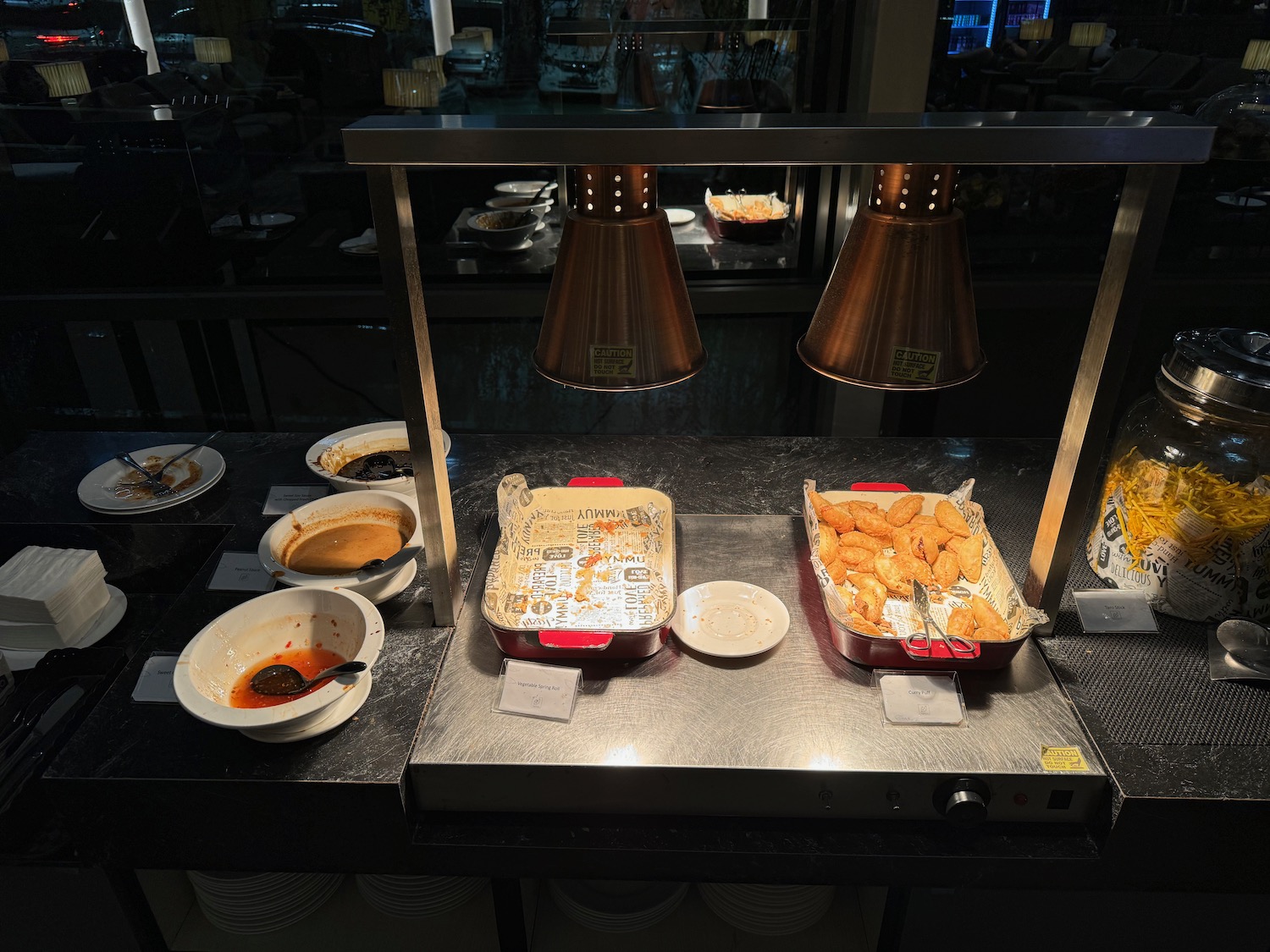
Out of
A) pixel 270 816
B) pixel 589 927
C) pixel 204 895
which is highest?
pixel 270 816

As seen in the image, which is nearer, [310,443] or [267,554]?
[267,554]

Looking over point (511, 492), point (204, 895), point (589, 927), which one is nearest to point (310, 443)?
point (511, 492)

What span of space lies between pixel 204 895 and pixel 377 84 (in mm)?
2174

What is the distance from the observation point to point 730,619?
1.30 metres

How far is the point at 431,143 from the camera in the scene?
95 centimetres

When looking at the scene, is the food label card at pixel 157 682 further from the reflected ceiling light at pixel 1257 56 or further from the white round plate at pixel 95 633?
the reflected ceiling light at pixel 1257 56

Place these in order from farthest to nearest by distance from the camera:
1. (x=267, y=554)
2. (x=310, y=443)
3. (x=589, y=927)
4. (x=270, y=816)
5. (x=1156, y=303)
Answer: (x=1156, y=303) → (x=310, y=443) → (x=589, y=927) → (x=267, y=554) → (x=270, y=816)

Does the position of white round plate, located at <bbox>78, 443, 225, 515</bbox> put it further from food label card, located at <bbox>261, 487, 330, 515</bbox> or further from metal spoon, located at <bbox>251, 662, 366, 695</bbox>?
metal spoon, located at <bbox>251, 662, 366, 695</bbox>

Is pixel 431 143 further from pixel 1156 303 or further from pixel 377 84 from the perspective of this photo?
pixel 1156 303

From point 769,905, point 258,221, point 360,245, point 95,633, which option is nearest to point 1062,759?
point 769,905

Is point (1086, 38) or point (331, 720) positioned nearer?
point (331, 720)

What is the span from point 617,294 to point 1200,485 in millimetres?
935

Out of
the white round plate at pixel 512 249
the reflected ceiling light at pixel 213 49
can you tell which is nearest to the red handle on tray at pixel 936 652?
the white round plate at pixel 512 249

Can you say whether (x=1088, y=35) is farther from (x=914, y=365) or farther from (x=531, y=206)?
(x=914, y=365)
